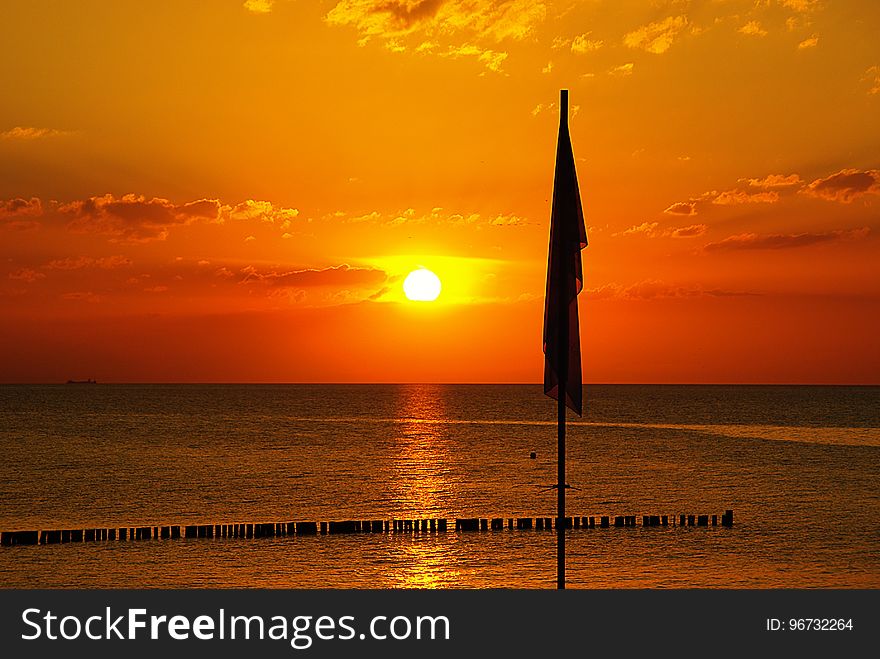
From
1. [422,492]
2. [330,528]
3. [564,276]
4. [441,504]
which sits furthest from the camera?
[422,492]

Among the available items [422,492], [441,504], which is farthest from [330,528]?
[422,492]

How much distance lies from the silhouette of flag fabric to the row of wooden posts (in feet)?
169

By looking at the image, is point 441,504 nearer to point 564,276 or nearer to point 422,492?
point 422,492

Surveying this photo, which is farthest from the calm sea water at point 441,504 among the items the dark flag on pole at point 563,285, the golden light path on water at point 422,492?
the dark flag on pole at point 563,285

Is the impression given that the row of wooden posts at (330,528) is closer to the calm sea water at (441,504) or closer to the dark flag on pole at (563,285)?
the calm sea water at (441,504)

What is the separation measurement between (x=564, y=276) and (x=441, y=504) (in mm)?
68717

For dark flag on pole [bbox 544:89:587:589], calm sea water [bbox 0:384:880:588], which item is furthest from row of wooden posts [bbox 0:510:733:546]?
dark flag on pole [bbox 544:89:587:589]

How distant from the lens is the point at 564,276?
1146 cm

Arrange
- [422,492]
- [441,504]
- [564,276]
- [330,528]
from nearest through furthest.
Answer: [564,276] → [330,528] → [441,504] → [422,492]

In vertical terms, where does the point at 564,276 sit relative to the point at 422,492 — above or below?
above

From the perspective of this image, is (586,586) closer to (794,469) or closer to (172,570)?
(172,570)

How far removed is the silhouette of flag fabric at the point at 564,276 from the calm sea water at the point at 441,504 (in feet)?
121

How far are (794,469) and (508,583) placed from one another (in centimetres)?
7290

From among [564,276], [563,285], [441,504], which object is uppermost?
[564,276]
